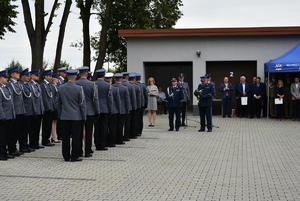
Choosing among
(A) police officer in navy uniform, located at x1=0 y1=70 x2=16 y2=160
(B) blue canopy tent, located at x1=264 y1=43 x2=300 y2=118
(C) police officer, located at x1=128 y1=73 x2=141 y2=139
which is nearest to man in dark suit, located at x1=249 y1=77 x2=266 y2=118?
(B) blue canopy tent, located at x1=264 y1=43 x2=300 y2=118

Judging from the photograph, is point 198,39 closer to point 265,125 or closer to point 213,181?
point 265,125

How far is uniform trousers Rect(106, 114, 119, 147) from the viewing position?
49.1 ft

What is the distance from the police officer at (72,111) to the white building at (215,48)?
1576 centimetres

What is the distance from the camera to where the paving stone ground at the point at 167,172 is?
8766 mm

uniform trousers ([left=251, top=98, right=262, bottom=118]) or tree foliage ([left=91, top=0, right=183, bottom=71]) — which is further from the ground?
tree foliage ([left=91, top=0, right=183, bottom=71])

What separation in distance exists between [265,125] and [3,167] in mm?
12411

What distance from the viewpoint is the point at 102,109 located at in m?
14.1

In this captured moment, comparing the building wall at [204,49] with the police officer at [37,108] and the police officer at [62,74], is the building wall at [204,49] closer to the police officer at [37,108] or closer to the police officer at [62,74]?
the police officer at [62,74]

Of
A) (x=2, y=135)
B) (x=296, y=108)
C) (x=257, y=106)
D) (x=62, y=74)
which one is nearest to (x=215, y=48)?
(x=257, y=106)

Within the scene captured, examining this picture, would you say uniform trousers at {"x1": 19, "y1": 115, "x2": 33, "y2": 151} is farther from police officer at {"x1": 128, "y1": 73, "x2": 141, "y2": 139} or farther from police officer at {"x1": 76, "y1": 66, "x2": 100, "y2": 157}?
police officer at {"x1": 128, "y1": 73, "x2": 141, "y2": 139}

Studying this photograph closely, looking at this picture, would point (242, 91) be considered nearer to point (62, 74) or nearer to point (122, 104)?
point (122, 104)

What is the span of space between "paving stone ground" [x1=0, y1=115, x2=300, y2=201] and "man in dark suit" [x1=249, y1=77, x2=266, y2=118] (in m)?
8.36

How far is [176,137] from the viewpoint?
56.7 feet

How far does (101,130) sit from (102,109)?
0.51 meters
